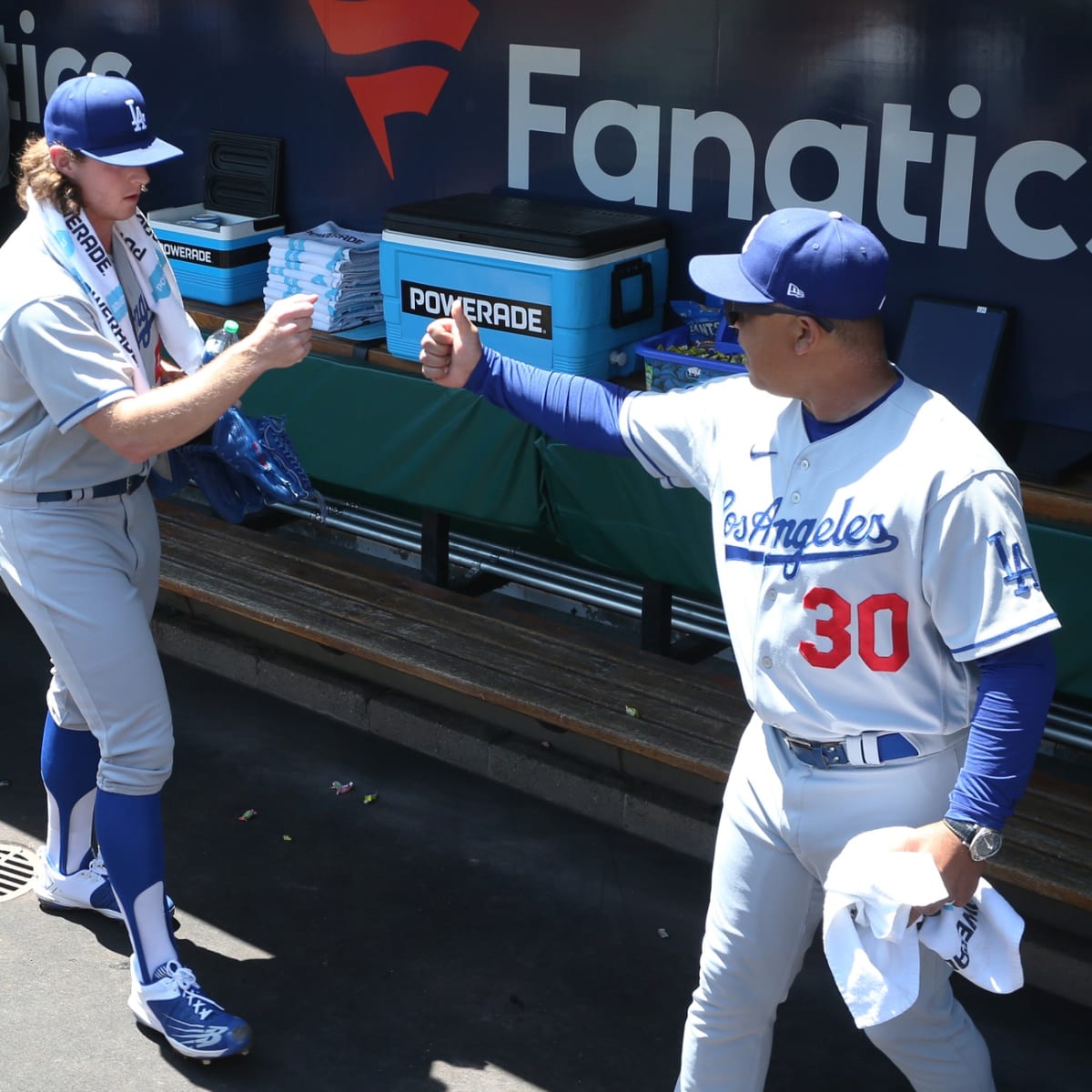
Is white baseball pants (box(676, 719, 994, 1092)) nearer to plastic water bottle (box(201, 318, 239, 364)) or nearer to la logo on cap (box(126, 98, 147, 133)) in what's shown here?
plastic water bottle (box(201, 318, 239, 364))

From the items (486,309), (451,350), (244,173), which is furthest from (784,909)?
(244,173)

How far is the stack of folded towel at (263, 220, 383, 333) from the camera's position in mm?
5309

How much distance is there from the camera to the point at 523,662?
4.52 m

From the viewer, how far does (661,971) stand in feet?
12.6

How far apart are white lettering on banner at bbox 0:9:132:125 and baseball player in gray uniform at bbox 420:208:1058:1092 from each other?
14.5 feet

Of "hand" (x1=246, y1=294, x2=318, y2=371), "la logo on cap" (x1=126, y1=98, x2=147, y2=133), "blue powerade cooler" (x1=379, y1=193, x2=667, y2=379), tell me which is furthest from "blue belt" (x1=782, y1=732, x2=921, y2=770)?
"blue powerade cooler" (x1=379, y1=193, x2=667, y2=379)

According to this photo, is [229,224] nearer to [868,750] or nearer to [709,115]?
[709,115]

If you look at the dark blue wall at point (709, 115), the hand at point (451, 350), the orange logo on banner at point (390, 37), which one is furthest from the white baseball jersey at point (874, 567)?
the orange logo on banner at point (390, 37)

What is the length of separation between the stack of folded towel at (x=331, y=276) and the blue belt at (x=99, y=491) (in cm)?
189

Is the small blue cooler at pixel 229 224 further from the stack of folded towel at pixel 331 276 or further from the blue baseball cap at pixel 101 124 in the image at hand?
the blue baseball cap at pixel 101 124

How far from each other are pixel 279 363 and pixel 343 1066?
153 cm

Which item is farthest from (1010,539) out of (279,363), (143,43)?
(143,43)

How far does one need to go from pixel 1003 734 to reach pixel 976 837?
0.51ft

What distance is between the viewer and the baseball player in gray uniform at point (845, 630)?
2.35 m
